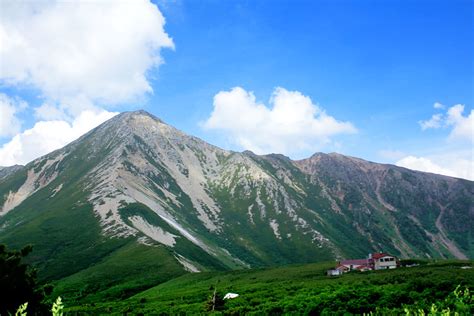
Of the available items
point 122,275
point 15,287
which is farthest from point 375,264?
point 15,287

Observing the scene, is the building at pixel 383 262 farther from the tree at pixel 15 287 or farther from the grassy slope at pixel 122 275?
the tree at pixel 15 287

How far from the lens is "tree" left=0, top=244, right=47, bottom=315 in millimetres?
38500

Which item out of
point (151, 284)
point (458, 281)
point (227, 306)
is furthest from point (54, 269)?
point (458, 281)

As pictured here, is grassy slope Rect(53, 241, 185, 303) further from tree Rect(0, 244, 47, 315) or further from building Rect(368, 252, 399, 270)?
tree Rect(0, 244, 47, 315)

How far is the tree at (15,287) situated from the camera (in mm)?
38500

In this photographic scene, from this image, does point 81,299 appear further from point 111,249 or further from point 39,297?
point 39,297

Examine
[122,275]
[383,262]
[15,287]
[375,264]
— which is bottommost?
[375,264]

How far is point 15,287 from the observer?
130 ft

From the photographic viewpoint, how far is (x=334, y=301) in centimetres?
5991

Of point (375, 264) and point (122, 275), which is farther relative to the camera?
point (122, 275)

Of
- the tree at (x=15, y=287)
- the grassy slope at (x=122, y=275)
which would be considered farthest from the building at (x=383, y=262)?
the tree at (x=15, y=287)

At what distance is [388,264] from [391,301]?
8851 centimetres

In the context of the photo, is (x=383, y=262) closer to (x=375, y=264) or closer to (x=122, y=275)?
(x=375, y=264)

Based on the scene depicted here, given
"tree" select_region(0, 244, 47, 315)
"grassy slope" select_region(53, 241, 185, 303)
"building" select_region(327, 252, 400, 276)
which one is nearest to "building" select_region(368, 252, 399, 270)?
"building" select_region(327, 252, 400, 276)
